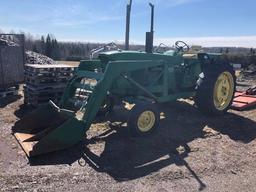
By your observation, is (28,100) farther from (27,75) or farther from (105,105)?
(105,105)

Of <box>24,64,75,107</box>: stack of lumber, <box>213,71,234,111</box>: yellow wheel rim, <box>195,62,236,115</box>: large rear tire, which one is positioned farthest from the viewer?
<box>24,64,75,107</box>: stack of lumber

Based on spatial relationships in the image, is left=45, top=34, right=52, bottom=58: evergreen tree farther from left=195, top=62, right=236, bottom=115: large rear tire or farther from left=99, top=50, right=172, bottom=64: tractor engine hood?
left=99, top=50, right=172, bottom=64: tractor engine hood

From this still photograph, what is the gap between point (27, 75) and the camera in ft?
27.7

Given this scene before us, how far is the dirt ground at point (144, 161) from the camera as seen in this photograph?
14.2 feet

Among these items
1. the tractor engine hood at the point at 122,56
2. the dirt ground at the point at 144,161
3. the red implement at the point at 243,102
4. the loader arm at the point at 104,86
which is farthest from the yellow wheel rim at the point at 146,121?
the red implement at the point at 243,102

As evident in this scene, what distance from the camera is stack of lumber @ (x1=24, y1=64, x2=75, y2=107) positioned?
8047mm

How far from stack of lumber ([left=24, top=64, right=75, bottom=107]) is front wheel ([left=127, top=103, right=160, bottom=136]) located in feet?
9.04

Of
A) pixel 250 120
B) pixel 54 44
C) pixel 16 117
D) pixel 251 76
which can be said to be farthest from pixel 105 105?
pixel 54 44

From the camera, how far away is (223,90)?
7984mm

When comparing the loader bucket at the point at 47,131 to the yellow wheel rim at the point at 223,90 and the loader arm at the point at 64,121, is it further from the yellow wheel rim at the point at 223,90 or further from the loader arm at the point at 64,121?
the yellow wheel rim at the point at 223,90

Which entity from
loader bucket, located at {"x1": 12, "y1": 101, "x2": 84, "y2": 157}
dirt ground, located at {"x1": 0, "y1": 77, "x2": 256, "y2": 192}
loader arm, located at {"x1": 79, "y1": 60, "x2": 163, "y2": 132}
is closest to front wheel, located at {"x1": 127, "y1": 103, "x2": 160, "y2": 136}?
dirt ground, located at {"x1": 0, "y1": 77, "x2": 256, "y2": 192}

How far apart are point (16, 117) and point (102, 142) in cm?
256

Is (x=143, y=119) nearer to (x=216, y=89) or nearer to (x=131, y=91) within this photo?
(x=131, y=91)

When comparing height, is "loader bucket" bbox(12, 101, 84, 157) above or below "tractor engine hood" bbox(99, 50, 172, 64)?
below
